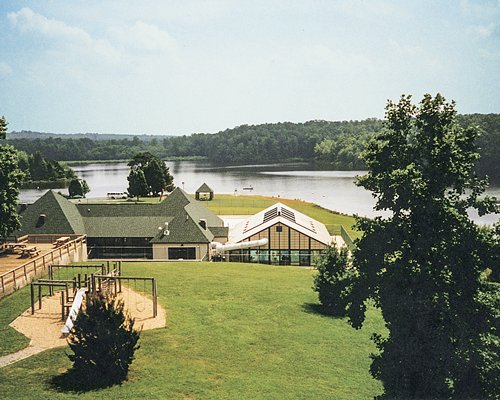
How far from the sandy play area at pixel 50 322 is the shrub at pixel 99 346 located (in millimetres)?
2609

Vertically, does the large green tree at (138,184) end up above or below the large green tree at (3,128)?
below

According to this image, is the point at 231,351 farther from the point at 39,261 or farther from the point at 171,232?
the point at 171,232

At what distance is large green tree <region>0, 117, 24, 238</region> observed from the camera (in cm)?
3222

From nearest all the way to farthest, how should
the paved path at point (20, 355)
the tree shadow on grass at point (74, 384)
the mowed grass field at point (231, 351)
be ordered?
the tree shadow on grass at point (74, 384) < the mowed grass field at point (231, 351) < the paved path at point (20, 355)

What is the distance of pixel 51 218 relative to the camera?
4453 cm

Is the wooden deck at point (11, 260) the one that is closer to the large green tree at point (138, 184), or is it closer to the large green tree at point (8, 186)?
the large green tree at point (8, 186)

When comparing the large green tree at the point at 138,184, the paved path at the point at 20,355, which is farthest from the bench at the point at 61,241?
the large green tree at the point at 138,184

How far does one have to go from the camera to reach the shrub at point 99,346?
55.1 feet

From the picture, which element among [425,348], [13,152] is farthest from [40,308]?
[425,348]

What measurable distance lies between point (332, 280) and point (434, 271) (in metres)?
13.4

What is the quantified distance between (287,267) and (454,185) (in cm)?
2382

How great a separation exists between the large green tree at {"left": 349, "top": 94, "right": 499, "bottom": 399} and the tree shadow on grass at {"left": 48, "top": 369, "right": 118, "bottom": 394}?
365 inches

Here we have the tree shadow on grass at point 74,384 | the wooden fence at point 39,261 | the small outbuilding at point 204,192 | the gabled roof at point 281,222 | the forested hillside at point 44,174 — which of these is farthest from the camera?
the forested hillside at point 44,174

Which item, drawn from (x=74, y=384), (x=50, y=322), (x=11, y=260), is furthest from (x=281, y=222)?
(x=74, y=384)
